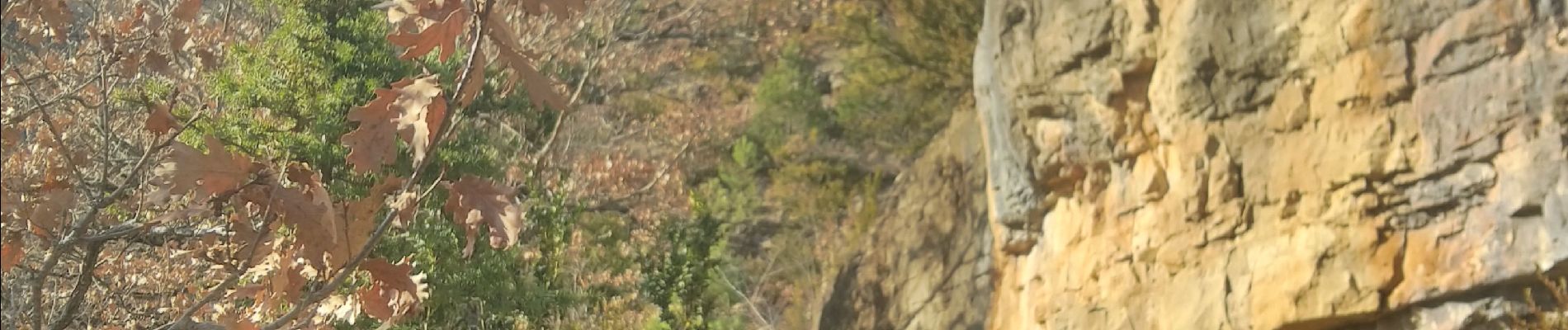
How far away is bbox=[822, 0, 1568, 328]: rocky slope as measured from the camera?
2.95m

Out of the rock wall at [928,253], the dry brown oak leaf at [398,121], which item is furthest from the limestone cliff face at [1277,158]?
the dry brown oak leaf at [398,121]

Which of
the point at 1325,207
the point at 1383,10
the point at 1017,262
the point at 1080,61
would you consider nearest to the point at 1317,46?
the point at 1383,10

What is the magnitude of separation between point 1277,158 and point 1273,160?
14mm

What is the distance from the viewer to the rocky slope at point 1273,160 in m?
2.95

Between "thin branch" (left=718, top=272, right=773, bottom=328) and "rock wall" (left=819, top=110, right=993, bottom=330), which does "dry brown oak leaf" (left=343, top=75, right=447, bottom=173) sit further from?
"thin branch" (left=718, top=272, right=773, bottom=328)

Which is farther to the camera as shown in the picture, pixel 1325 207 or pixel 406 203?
pixel 1325 207

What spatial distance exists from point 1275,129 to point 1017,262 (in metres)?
1.28

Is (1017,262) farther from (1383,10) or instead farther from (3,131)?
(3,131)

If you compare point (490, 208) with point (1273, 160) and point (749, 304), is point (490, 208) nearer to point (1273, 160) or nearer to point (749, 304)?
point (1273, 160)

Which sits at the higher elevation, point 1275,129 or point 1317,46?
point 1317,46

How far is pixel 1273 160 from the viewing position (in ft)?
11.4

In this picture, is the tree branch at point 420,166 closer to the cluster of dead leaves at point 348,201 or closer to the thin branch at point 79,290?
the cluster of dead leaves at point 348,201

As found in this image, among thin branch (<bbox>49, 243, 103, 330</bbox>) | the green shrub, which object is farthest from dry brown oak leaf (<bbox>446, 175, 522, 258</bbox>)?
the green shrub

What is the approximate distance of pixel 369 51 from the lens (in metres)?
2.93
